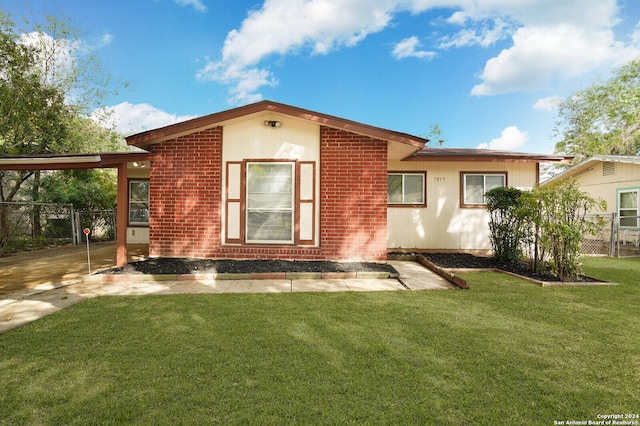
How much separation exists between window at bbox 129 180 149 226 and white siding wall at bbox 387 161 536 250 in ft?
29.4

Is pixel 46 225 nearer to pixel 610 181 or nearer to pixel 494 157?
pixel 494 157

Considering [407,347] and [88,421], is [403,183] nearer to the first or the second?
[407,347]

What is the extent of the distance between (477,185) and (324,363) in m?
8.43

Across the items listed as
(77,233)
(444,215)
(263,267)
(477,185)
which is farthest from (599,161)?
(77,233)

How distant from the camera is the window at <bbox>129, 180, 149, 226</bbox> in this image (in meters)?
10.9

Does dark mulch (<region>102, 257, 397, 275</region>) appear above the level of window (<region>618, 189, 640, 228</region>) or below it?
below

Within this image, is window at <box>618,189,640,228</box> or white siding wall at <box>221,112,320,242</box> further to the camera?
window at <box>618,189,640,228</box>

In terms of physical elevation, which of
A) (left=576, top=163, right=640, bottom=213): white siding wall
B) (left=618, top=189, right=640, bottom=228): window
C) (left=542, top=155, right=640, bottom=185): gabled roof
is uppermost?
(left=542, top=155, right=640, bottom=185): gabled roof

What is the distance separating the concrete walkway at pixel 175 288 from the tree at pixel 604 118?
2696 centimetres

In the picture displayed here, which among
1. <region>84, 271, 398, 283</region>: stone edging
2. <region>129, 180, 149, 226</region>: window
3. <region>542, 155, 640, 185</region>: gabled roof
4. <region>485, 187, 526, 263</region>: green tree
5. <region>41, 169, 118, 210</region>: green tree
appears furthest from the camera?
<region>542, 155, 640, 185</region>: gabled roof

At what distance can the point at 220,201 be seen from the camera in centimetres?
696

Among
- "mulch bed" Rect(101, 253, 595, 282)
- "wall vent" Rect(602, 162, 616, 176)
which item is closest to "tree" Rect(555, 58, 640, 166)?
"wall vent" Rect(602, 162, 616, 176)

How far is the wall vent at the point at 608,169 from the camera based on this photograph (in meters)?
13.1

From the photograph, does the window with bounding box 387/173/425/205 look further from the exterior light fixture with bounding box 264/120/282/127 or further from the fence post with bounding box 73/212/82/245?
the fence post with bounding box 73/212/82/245
